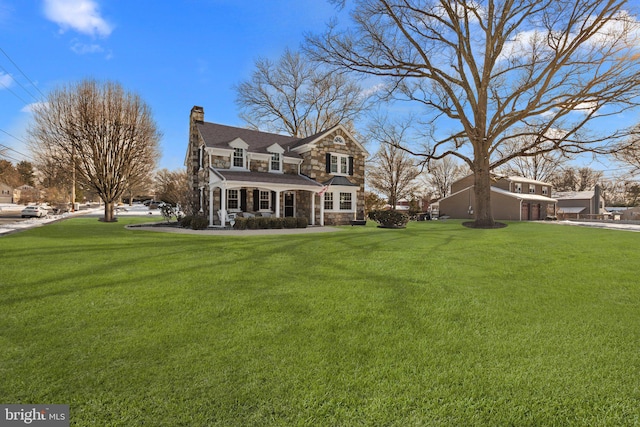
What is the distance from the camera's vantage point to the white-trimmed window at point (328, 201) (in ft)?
72.6

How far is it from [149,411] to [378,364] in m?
1.94

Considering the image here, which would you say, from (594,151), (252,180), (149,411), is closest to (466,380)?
(149,411)

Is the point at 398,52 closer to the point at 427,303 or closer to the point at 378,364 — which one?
the point at 427,303

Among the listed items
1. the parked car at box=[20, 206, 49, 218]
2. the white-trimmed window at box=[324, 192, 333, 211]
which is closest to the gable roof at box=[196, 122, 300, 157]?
the white-trimmed window at box=[324, 192, 333, 211]

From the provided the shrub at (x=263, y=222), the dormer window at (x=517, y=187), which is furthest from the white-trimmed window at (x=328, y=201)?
the dormer window at (x=517, y=187)

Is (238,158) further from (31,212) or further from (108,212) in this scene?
(31,212)

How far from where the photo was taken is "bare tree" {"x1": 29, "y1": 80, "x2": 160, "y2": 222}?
2162cm

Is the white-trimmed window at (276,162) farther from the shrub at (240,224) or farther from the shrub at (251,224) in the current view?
the shrub at (240,224)

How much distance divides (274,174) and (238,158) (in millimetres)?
2461

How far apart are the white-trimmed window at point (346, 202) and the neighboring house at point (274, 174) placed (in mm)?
70

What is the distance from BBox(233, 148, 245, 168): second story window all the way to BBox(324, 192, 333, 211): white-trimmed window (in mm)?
5924

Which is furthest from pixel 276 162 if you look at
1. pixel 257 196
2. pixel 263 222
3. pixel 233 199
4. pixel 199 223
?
pixel 199 223

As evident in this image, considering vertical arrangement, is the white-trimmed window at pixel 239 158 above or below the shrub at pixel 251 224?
above

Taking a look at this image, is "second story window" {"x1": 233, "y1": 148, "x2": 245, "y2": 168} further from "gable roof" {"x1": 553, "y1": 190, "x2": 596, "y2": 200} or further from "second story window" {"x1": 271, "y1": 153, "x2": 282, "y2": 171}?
"gable roof" {"x1": 553, "y1": 190, "x2": 596, "y2": 200}
